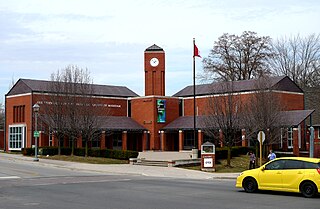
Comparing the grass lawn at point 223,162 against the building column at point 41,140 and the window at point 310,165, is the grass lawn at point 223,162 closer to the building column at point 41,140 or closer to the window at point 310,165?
the building column at point 41,140

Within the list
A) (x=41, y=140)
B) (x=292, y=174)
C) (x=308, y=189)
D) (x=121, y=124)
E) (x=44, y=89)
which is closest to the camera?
(x=308, y=189)

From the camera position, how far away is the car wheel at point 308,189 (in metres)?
17.8

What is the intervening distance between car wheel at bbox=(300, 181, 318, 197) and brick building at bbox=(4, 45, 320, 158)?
3717 centimetres

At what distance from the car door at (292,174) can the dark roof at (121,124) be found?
135 ft

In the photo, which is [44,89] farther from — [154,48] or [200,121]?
[200,121]

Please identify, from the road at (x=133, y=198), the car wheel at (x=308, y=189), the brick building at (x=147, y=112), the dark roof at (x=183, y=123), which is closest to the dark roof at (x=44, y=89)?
the brick building at (x=147, y=112)

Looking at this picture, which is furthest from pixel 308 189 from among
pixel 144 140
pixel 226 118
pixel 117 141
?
pixel 117 141

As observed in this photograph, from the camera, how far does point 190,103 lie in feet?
Answer: 215

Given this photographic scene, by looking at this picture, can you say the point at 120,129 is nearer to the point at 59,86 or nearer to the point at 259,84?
the point at 59,86

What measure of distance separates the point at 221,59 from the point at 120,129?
24.3m

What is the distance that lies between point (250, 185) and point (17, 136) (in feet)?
145

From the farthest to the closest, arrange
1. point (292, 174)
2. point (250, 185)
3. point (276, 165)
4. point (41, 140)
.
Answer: point (41, 140) → point (250, 185) → point (276, 165) → point (292, 174)

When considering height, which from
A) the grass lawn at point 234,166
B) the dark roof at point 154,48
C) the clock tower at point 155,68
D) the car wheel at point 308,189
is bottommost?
the grass lawn at point 234,166

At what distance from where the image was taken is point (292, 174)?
729 inches
